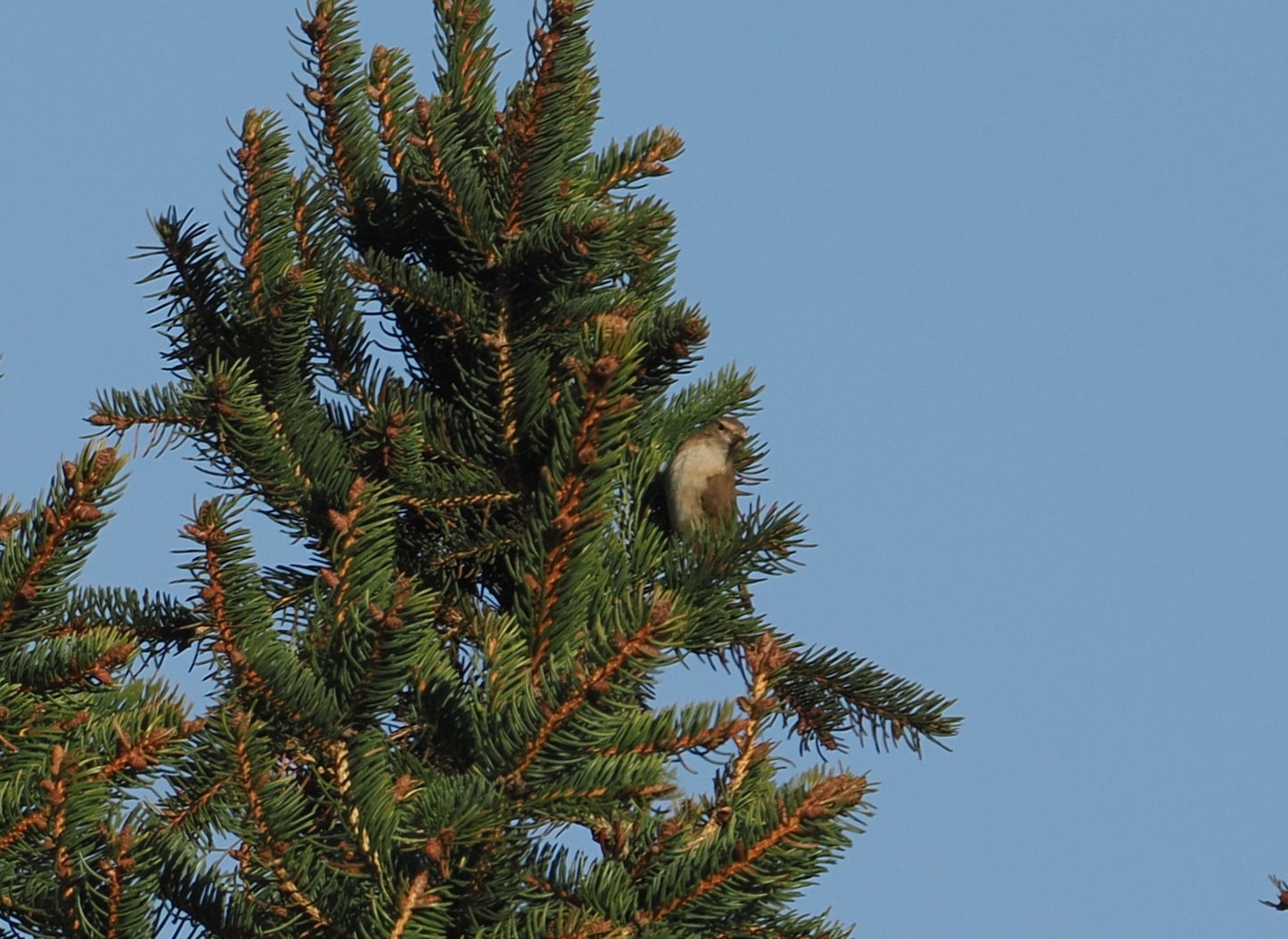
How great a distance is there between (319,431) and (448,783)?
129cm

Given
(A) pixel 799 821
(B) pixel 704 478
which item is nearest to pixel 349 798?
(A) pixel 799 821

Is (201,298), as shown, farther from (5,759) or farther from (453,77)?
(5,759)

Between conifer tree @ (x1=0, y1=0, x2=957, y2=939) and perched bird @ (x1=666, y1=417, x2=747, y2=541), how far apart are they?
6cm

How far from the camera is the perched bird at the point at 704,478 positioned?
446 centimetres

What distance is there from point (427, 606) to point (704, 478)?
1595 millimetres

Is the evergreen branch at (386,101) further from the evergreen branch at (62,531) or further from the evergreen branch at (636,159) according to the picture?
the evergreen branch at (62,531)

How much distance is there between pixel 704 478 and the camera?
4773mm

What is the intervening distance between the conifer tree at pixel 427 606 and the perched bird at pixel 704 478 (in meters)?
0.06

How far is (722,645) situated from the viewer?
434 cm

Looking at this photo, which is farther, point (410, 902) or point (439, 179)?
point (439, 179)

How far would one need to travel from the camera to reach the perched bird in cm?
446

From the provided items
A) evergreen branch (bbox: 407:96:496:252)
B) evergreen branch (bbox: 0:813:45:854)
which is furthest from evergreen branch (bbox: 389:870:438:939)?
evergreen branch (bbox: 407:96:496:252)

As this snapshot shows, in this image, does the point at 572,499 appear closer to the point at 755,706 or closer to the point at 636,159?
the point at 755,706

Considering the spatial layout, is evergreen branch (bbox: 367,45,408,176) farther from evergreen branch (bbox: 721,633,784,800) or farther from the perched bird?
evergreen branch (bbox: 721,633,784,800)
